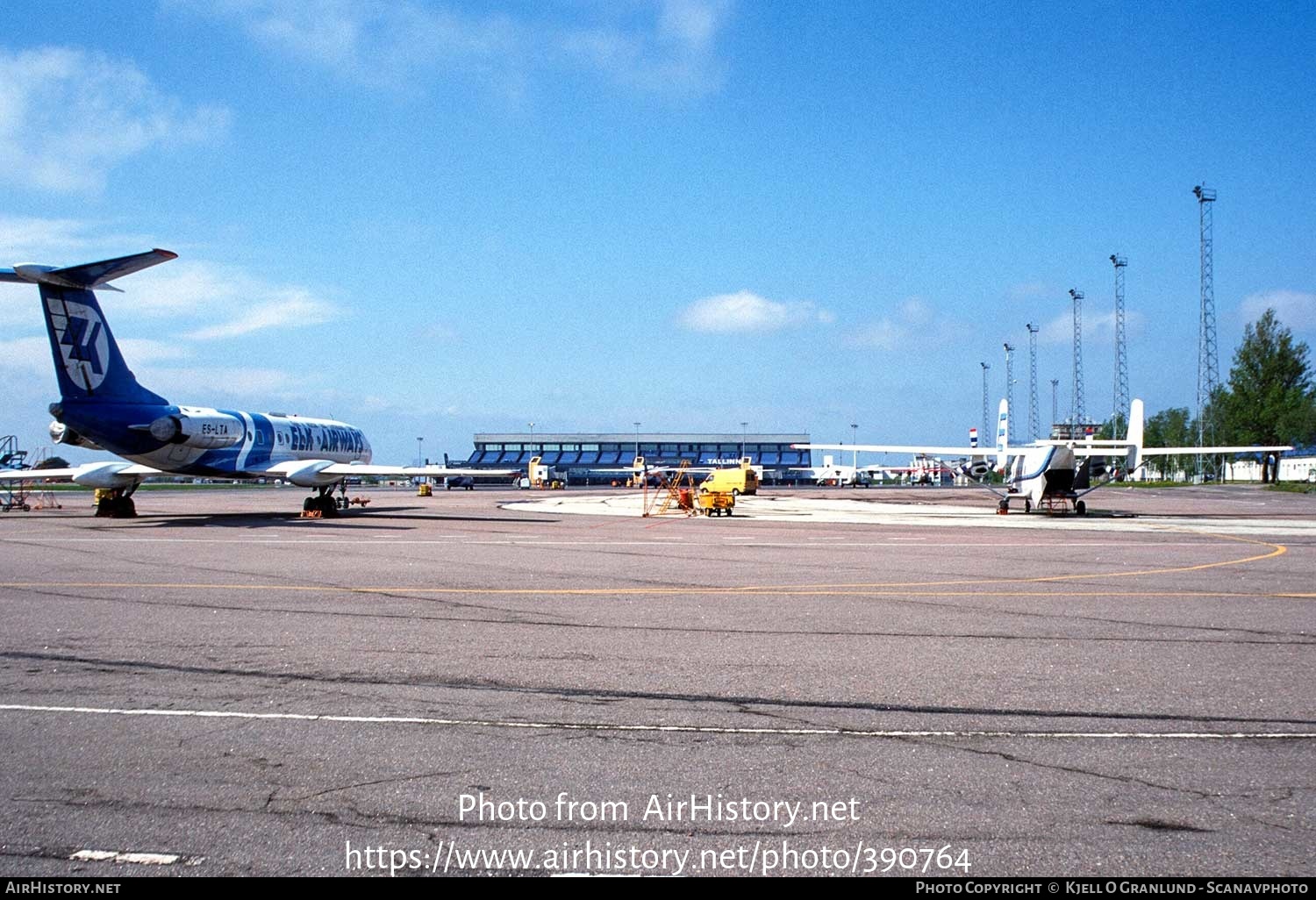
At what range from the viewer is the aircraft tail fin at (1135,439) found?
133 ft

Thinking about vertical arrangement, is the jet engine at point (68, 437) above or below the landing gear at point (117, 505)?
above

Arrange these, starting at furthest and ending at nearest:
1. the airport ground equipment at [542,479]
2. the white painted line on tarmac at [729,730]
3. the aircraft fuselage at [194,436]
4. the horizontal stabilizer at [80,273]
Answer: the airport ground equipment at [542,479] < the aircraft fuselage at [194,436] < the horizontal stabilizer at [80,273] < the white painted line on tarmac at [729,730]

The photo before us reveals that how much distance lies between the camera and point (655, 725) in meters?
7.05

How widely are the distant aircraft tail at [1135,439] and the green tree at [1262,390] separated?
275 feet

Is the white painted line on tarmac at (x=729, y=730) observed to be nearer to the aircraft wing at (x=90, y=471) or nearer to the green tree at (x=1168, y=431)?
the aircraft wing at (x=90, y=471)

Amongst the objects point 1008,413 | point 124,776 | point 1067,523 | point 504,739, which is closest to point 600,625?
point 504,739

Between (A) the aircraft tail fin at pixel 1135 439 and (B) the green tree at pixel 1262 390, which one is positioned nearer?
(A) the aircraft tail fin at pixel 1135 439

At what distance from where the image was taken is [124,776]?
591 centimetres

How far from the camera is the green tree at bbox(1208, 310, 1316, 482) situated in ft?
376

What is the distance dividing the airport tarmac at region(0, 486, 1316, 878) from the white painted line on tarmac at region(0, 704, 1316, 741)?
0.11 ft

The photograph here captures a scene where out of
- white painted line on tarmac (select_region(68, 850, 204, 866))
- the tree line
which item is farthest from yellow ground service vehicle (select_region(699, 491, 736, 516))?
the tree line

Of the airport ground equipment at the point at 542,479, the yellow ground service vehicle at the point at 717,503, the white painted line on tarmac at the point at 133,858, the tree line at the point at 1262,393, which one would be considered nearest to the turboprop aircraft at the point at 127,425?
the yellow ground service vehicle at the point at 717,503

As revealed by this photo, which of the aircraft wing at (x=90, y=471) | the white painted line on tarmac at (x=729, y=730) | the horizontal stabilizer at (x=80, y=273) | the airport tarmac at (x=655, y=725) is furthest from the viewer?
the aircraft wing at (x=90, y=471)

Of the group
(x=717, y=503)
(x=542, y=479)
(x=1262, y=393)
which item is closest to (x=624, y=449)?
(x=542, y=479)
